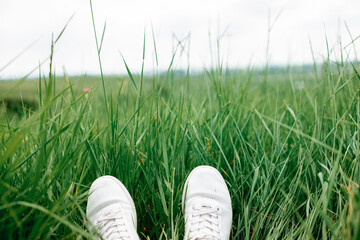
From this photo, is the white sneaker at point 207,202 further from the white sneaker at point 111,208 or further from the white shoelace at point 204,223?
the white sneaker at point 111,208

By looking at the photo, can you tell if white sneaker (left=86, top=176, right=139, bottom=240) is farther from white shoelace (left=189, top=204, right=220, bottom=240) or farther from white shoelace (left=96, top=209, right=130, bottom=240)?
white shoelace (left=189, top=204, right=220, bottom=240)

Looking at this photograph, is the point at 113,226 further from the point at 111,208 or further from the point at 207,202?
the point at 207,202

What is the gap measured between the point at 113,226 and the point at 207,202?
1.18 ft

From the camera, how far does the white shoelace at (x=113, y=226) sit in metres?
0.89

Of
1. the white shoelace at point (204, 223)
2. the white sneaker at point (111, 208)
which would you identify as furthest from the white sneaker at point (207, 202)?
the white sneaker at point (111, 208)

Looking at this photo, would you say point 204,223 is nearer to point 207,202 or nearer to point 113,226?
point 207,202

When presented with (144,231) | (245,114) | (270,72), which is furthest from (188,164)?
(270,72)

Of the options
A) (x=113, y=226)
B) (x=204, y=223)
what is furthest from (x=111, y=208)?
(x=204, y=223)

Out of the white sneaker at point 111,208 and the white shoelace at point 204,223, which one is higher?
the white sneaker at point 111,208

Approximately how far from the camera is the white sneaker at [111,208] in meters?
0.92

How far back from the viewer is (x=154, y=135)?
1032mm

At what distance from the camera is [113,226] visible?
948mm

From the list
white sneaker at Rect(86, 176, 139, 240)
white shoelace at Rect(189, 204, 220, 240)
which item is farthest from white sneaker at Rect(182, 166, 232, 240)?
white sneaker at Rect(86, 176, 139, 240)

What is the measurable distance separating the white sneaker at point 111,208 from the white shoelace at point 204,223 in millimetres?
213
